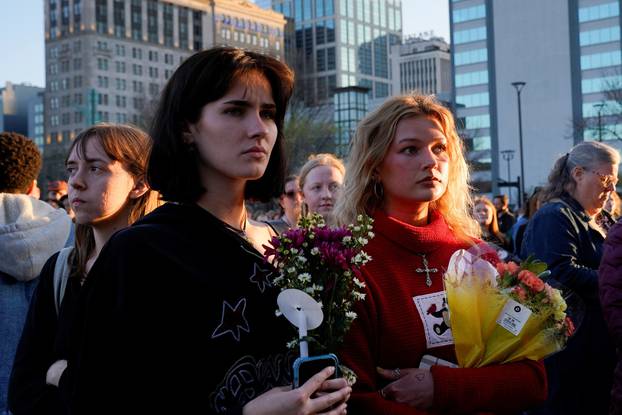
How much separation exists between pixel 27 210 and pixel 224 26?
138339mm

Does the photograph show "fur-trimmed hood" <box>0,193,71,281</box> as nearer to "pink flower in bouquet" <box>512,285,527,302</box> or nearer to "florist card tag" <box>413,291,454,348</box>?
"florist card tag" <box>413,291,454,348</box>

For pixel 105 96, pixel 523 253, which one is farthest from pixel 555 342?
pixel 105 96

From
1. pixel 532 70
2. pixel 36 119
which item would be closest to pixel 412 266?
pixel 532 70

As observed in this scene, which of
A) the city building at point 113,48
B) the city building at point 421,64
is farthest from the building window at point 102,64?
the city building at point 421,64

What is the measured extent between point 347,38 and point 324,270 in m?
156

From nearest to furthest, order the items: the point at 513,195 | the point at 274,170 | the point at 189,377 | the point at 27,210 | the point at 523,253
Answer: the point at 189,377 → the point at 274,170 → the point at 27,210 → the point at 523,253 → the point at 513,195

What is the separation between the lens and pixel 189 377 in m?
2.14

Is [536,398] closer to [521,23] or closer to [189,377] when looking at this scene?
[189,377]

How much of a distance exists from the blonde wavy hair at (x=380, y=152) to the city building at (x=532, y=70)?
70629mm

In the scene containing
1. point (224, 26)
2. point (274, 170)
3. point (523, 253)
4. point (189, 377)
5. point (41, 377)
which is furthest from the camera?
point (224, 26)

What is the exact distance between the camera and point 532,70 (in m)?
79.0

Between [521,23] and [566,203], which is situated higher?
[521,23]

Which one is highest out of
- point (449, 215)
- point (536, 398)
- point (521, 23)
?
point (521, 23)

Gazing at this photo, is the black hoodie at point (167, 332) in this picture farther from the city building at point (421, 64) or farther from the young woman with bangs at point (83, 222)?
the city building at point (421, 64)
